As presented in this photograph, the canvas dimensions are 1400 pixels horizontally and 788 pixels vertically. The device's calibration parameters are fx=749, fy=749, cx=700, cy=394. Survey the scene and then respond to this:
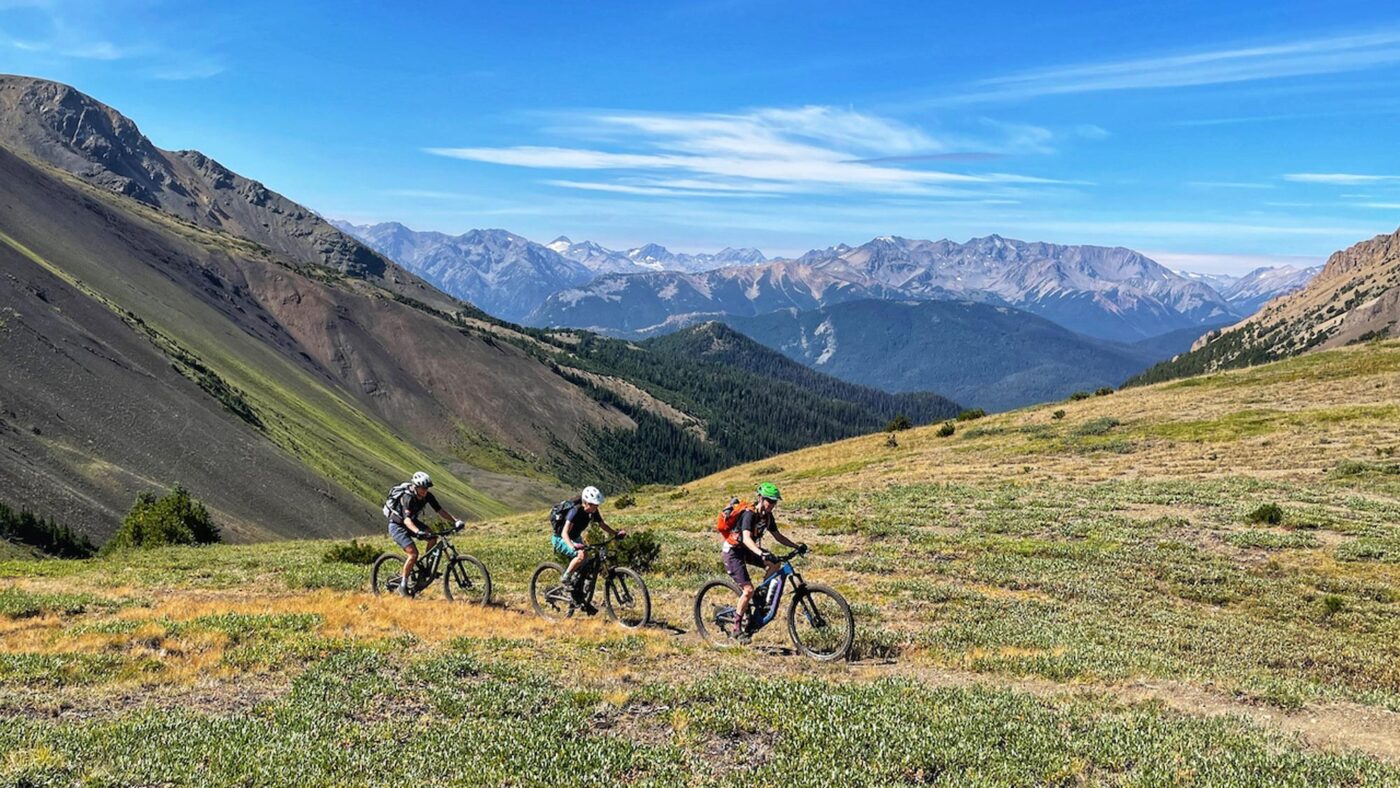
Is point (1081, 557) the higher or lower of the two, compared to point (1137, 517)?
lower

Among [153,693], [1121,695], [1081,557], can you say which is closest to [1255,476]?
[1081,557]

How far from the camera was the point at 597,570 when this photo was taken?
58.0 feet

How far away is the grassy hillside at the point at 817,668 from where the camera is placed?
9070 millimetres

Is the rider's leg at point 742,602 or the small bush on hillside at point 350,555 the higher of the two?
the rider's leg at point 742,602

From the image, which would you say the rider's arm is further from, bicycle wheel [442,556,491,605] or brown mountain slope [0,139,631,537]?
brown mountain slope [0,139,631,537]

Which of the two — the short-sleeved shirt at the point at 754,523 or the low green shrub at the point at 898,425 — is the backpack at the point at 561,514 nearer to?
the short-sleeved shirt at the point at 754,523

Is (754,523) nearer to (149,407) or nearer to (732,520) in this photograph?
(732,520)

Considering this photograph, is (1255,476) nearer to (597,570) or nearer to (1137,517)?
(1137,517)

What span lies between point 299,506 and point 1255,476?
3379 inches

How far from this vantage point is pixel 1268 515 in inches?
1094

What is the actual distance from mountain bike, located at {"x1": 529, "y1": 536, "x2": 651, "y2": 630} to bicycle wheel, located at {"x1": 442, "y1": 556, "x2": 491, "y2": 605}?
1835 mm

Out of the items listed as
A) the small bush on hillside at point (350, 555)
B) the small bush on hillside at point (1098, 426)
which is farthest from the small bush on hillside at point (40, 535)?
the small bush on hillside at point (1098, 426)

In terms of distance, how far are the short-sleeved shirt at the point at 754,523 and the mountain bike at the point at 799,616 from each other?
0.67 m

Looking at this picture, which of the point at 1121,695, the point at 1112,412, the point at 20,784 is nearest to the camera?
the point at 20,784
